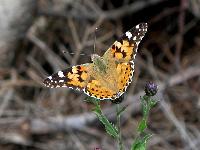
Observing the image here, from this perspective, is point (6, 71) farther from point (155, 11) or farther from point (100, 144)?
point (155, 11)

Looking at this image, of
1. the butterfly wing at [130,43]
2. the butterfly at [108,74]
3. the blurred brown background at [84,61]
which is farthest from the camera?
the blurred brown background at [84,61]

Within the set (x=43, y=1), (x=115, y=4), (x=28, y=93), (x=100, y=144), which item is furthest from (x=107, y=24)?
(x=100, y=144)

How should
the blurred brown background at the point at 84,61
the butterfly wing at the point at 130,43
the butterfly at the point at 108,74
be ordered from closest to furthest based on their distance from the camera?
the butterfly at the point at 108,74 < the butterfly wing at the point at 130,43 < the blurred brown background at the point at 84,61

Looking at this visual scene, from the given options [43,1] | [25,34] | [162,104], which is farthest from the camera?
[43,1]

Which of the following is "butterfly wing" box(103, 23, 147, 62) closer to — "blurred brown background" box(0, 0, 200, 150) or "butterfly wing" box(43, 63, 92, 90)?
"butterfly wing" box(43, 63, 92, 90)

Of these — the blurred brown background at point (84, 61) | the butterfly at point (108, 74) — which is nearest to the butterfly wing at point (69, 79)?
A: the butterfly at point (108, 74)

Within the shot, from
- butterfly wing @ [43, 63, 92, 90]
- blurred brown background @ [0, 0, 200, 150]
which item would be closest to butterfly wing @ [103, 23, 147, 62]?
butterfly wing @ [43, 63, 92, 90]

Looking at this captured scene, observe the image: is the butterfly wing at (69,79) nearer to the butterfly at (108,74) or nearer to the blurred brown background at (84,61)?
the butterfly at (108,74)

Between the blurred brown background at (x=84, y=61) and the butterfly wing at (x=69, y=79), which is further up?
the blurred brown background at (x=84, y=61)
